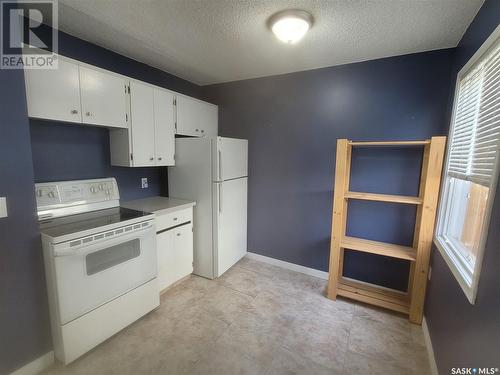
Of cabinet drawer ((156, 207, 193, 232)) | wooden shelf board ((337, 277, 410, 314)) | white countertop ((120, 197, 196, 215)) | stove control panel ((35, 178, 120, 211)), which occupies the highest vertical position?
stove control panel ((35, 178, 120, 211))

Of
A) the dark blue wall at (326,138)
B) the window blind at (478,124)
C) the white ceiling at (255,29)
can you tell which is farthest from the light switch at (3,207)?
the window blind at (478,124)

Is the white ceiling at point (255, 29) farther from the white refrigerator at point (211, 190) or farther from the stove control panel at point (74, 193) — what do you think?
the stove control panel at point (74, 193)

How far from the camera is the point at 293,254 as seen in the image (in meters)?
2.98

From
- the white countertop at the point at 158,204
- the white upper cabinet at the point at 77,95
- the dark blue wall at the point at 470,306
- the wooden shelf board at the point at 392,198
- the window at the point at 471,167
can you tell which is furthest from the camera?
the white countertop at the point at 158,204

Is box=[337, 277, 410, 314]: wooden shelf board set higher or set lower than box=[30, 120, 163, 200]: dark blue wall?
lower

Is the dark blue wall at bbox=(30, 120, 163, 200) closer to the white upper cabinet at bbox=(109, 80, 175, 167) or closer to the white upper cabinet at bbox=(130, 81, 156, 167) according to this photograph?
the white upper cabinet at bbox=(109, 80, 175, 167)

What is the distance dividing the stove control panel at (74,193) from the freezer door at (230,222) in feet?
3.44

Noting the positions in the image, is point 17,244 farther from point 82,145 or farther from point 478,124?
point 478,124

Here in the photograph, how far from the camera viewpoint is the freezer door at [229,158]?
Result: 98.4 inches

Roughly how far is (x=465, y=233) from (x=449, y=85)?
1334 millimetres

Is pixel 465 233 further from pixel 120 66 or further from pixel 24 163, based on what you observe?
pixel 120 66

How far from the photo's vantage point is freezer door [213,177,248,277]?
8.59ft

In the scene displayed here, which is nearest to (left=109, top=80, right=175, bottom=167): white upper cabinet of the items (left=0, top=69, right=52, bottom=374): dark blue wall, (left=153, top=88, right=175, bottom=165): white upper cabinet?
(left=153, top=88, right=175, bottom=165): white upper cabinet

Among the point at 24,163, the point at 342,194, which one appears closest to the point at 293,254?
the point at 342,194
